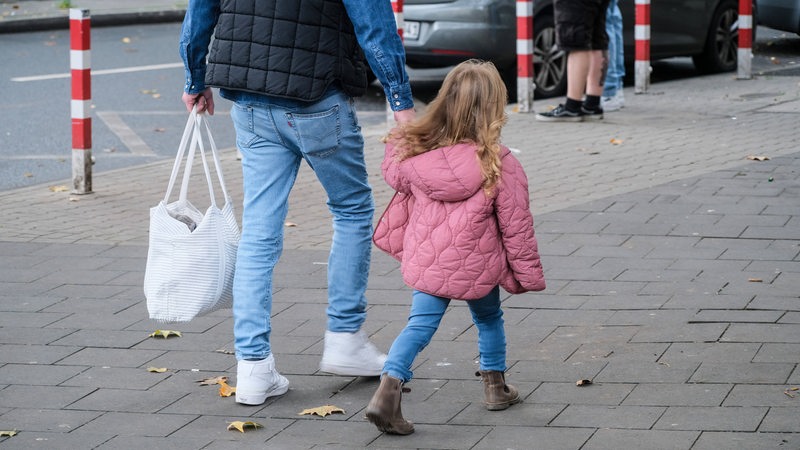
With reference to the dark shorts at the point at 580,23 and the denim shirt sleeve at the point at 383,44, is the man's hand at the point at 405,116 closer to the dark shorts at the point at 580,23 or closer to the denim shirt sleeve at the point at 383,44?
the denim shirt sleeve at the point at 383,44

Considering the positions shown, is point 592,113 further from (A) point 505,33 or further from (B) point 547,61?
(B) point 547,61

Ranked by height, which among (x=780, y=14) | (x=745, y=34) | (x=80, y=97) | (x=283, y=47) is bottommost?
A: (x=80, y=97)

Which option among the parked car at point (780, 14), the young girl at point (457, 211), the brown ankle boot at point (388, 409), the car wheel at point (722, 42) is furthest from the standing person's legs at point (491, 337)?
the parked car at point (780, 14)

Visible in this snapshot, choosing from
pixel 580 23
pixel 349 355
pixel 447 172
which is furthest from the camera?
pixel 580 23

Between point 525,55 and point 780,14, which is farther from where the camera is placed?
point 780,14

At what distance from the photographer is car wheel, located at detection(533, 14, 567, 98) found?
488 inches

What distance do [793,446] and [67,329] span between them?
9.72 ft

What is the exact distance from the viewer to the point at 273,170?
469 cm

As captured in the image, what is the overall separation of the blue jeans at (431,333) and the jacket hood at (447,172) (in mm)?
357

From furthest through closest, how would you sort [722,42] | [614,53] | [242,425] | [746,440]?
[722,42] → [614,53] → [242,425] → [746,440]

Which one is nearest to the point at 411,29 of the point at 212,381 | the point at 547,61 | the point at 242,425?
the point at 547,61

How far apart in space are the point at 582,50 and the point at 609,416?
6491mm

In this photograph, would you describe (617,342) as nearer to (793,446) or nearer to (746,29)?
(793,446)

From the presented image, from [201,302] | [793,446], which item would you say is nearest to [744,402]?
[793,446]
